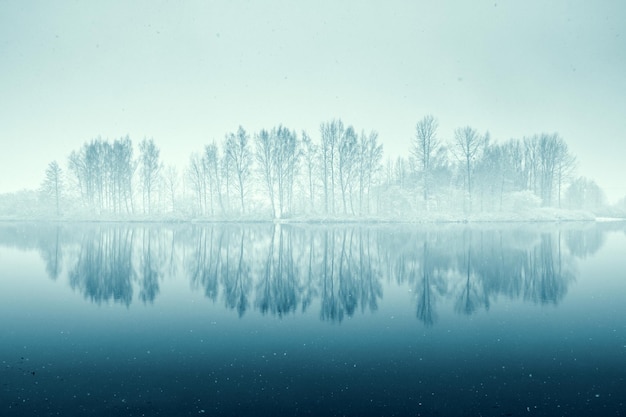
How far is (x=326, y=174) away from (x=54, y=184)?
52.2m

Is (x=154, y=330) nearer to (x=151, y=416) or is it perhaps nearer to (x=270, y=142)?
(x=151, y=416)

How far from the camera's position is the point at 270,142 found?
6100cm

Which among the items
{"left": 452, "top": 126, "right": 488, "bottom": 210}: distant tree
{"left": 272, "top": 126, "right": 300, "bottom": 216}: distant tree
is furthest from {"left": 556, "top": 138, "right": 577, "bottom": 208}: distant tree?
{"left": 272, "top": 126, "right": 300, "bottom": 216}: distant tree

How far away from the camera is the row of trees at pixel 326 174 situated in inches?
2360

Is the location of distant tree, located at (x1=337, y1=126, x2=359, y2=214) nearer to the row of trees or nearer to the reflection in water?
the row of trees

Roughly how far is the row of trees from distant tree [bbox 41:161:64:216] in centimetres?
19

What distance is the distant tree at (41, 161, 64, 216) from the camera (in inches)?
2785

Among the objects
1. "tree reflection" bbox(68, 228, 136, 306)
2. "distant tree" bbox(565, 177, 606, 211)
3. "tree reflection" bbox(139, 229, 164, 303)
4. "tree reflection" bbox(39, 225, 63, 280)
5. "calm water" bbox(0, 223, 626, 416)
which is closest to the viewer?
"calm water" bbox(0, 223, 626, 416)

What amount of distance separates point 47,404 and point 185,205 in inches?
Result: 2691

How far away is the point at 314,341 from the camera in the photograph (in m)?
7.03

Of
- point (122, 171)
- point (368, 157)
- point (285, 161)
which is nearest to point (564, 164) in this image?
point (368, 157)

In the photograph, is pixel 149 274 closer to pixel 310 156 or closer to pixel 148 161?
pixel 310 156

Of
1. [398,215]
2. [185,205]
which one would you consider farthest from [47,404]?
[185,205]

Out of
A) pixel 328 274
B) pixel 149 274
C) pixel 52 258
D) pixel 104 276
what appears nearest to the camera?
pixel 104 276
